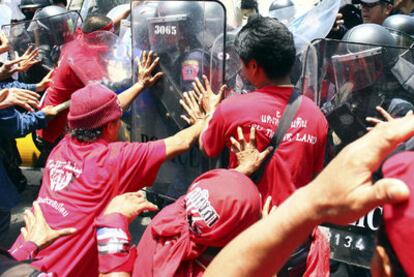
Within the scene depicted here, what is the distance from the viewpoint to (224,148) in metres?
2.64

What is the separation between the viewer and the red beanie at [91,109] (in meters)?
2.66

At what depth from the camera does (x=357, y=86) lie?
299 centimetres

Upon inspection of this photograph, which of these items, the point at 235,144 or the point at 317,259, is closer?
the point at 235,144

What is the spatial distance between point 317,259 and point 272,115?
70 cm

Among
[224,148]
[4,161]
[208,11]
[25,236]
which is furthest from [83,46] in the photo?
[25,236]

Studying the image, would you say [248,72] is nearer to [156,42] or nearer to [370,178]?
[156,42]

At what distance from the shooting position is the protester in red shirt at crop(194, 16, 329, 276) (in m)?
2.40

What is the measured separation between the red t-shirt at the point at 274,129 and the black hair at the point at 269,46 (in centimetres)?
10

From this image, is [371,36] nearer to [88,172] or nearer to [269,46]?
[269,46]

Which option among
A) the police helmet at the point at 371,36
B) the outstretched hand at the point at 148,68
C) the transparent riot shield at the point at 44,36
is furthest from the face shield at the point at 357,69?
the transparent riot shield at the point at 44,36

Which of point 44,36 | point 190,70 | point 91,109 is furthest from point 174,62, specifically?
point 44,36

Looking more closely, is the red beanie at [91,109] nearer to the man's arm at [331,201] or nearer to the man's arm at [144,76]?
the man's arm at [144,76]

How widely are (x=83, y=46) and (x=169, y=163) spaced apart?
1169 mm

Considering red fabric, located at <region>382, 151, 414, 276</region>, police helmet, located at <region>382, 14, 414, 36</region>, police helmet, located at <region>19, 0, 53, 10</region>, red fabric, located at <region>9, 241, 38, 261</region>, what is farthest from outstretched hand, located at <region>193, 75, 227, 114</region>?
police helmet, located at <region>19, 0, 53, 10</region>
